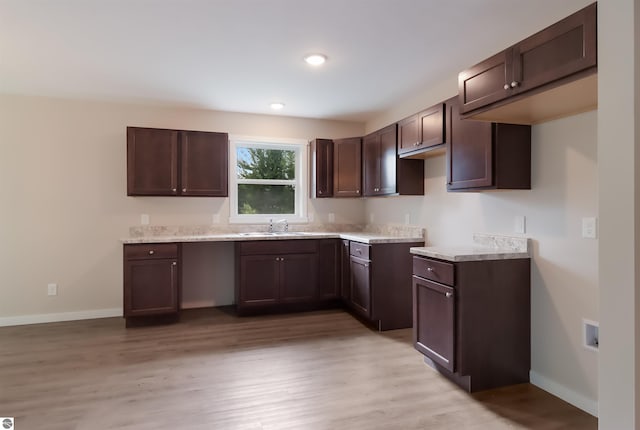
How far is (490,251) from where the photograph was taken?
104 inches

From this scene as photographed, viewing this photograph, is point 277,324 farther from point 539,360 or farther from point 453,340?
point 539,360

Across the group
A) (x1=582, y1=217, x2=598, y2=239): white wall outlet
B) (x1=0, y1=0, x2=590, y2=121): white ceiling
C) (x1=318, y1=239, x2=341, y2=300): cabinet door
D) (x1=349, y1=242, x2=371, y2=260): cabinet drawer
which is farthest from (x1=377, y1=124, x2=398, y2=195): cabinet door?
(x1=582, y1=217, x2=598, y2=239): white wall outlet

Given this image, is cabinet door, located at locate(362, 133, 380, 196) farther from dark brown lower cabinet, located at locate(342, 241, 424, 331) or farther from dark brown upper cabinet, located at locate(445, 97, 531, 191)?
dark brown upper cabinet, located at locate(445, 97, 531, 191)

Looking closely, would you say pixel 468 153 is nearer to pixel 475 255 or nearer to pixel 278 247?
pixel 475 255

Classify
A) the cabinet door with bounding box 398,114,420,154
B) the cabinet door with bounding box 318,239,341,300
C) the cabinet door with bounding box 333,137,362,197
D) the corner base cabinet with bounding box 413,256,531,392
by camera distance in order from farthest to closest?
the cabinet door with bounding box 333,137,362,197 → the cabinet door with bounding box 318,239,341,300 → the cabinet door with bounding box 398,114,420,154 → the corner base cabinet with bounding box 413,256,531,392

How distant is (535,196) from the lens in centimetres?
255

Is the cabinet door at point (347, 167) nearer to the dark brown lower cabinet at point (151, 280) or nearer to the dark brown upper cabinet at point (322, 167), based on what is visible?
the dark brown upper cabinet at point (322, 167)

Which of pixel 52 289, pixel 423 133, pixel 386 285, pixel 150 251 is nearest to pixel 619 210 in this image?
pixel 423 133

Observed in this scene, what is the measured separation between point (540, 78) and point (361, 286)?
8.43 ft

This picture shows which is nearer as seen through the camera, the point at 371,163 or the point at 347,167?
the point at 371,163

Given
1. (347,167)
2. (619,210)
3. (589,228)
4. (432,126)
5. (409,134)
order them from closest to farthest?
1. (619,210)
2. (589,228)
3. (432,126)
4. (409,134)
5. (347,167)

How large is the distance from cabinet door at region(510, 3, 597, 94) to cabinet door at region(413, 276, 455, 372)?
1.38m

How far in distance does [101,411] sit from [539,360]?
287 centimetres

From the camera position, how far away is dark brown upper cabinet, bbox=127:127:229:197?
4.02 m
